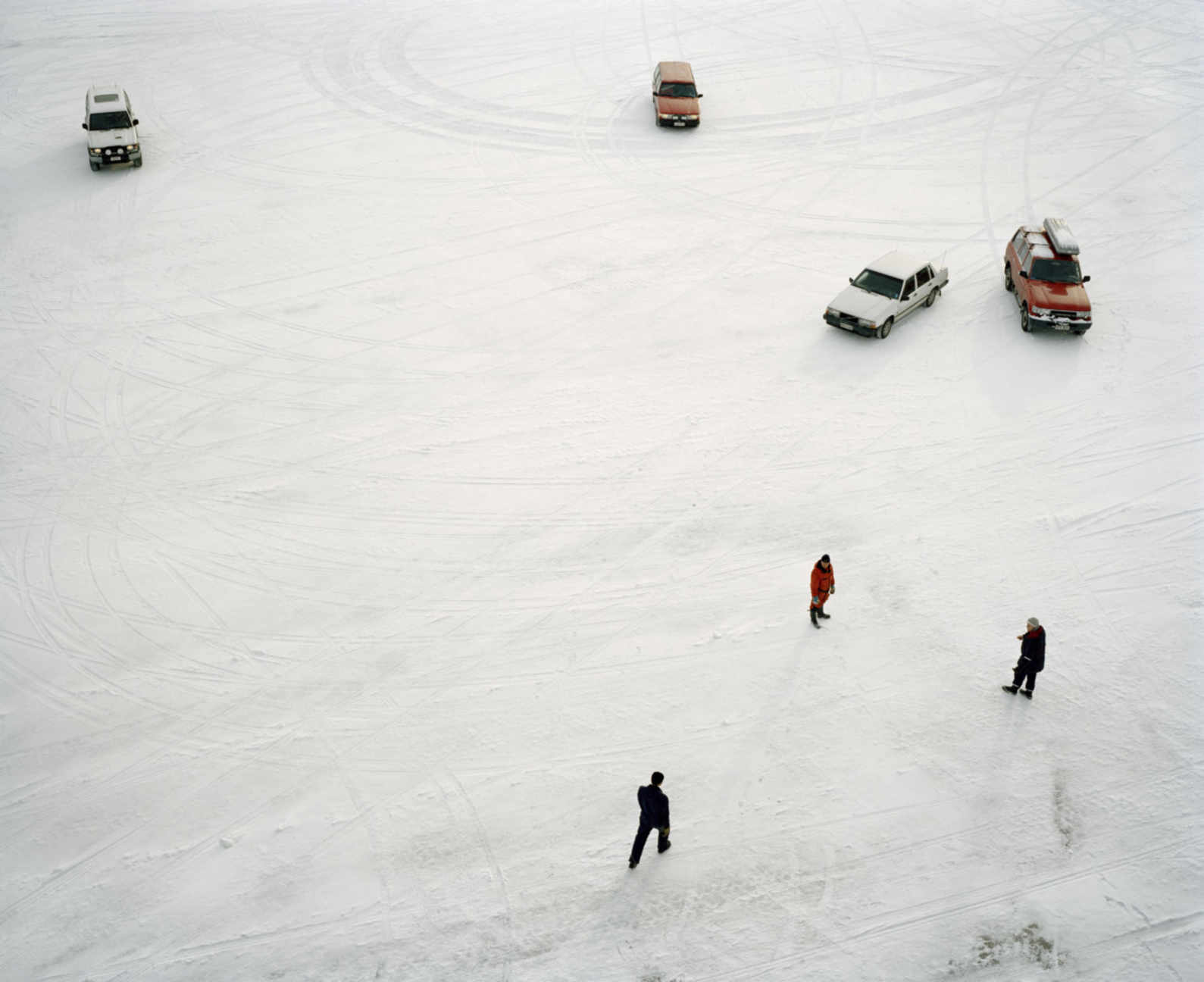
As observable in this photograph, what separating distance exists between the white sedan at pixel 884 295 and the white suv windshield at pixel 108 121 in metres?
20.1

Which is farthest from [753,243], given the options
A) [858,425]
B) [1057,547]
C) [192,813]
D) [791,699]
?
[192,813]

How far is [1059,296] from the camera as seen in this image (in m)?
21.2

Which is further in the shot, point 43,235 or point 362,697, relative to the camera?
point 43,235

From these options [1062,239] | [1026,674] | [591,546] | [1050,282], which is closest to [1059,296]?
[1050,282]

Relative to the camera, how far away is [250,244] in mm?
24938

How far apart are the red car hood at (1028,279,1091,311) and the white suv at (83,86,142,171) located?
2327 cm

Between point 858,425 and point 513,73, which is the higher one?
point 513,73

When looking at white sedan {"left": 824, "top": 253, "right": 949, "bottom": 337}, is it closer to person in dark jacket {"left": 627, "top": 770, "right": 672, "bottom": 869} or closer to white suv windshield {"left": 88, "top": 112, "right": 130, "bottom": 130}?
person in dark jacket {"left": 627, "top": 770, "right": 672, "bottom": 869}

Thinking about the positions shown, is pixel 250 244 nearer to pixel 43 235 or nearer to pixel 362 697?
pixel 43 235

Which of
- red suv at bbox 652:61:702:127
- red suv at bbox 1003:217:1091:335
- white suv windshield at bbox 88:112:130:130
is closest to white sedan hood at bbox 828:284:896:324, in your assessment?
red suv at bbox 1003:217:1091:335

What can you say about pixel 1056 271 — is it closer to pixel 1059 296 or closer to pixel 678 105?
pixel 1059 296

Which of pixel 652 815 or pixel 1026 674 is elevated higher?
pixel 652 815

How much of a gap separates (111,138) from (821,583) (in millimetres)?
23661

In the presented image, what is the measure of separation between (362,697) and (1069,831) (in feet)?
30.1
